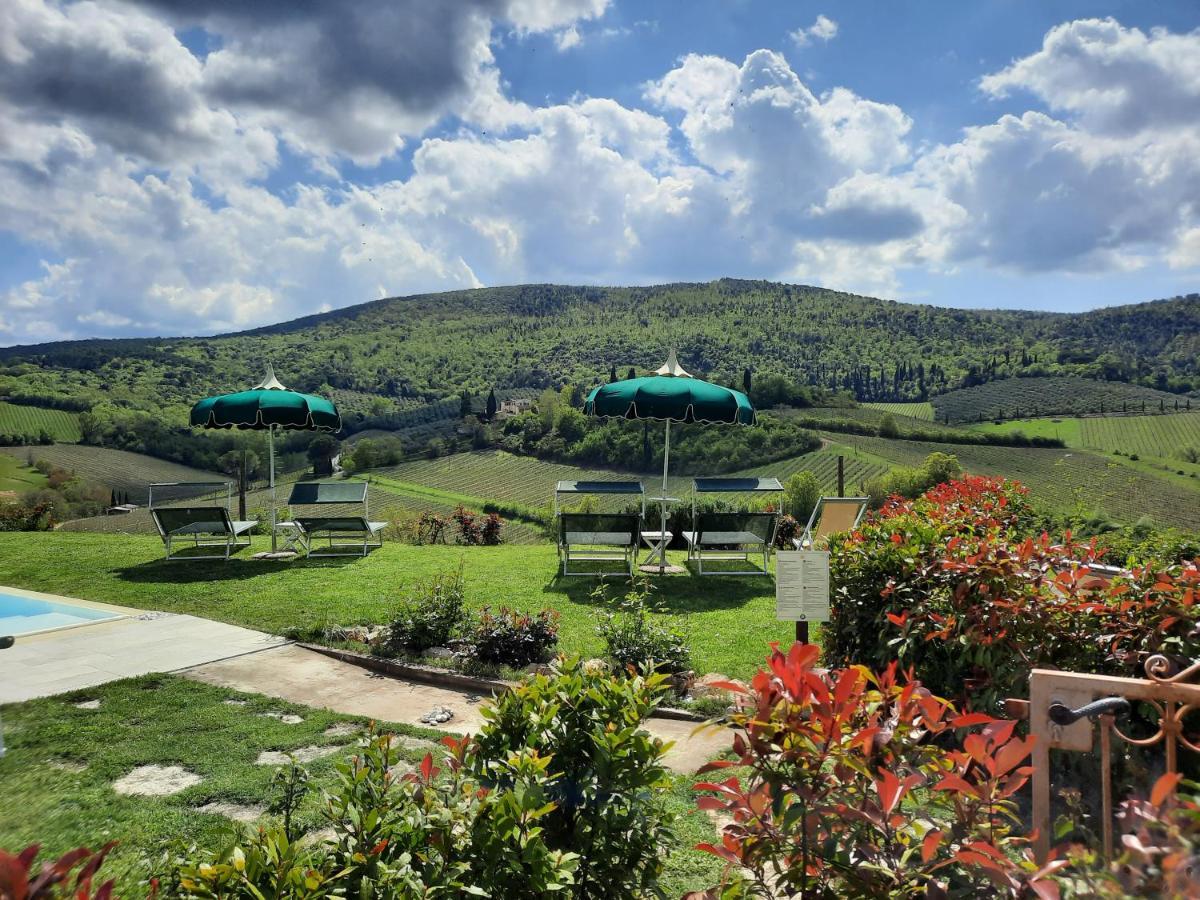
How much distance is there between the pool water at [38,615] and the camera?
18.9 feet

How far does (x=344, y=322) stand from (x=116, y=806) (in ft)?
360

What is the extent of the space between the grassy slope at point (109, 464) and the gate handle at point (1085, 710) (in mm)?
41371

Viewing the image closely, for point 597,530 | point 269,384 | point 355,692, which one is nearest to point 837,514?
point 597,530

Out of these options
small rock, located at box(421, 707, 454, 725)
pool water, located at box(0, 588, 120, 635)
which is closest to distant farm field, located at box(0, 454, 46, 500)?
pool water, located at box(0, 588, 120, 635)

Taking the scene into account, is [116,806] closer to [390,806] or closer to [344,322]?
[390,806]

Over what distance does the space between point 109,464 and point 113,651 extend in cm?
4533

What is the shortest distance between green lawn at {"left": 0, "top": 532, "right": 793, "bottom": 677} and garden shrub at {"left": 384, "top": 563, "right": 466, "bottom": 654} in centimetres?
67

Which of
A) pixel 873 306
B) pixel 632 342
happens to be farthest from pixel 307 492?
pixel 873 306

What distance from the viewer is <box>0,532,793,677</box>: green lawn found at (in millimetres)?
5457

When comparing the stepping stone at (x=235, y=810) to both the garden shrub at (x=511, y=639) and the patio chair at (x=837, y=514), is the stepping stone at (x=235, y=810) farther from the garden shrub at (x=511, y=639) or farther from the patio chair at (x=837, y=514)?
the patio chair at (x=837, y=514)

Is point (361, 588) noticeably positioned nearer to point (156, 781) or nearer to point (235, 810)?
point (156, 781)

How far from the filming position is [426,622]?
189 inches

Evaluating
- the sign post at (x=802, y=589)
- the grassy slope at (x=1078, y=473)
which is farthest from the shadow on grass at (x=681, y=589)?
the grassy slope at (x=1078, y=473)

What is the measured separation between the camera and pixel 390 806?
4.59ft
